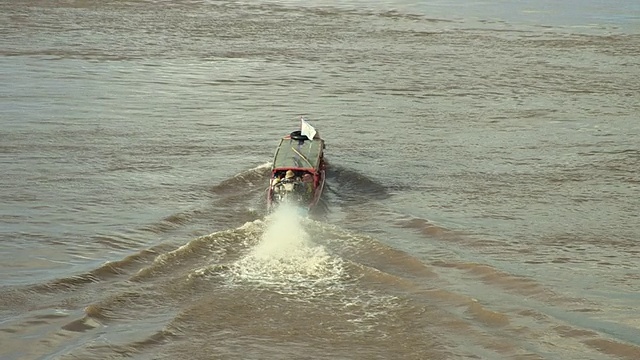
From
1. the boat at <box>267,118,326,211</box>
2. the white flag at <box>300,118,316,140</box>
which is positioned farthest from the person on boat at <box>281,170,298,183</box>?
the white flag at <box>300,118,316,140</box>

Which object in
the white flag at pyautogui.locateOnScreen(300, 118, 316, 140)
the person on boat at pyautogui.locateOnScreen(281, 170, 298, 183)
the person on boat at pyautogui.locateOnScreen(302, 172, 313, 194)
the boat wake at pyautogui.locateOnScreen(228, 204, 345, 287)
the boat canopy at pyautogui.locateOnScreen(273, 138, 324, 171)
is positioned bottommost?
the boat wake at pyautogui.locateOnScreen(228, 204, 345, 287)

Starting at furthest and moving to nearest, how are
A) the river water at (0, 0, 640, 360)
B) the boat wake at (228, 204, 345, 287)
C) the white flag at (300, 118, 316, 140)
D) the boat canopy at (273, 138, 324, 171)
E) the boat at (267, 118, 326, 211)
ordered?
the white flag at (300, 118, 316, 140)
the boat canopy at (273, 138, 324, 171)
the boat at (267, 118, 326, 211)
the boat wake at (228, 204, 345, 287)
the river water at (0, 0, 640, 360)

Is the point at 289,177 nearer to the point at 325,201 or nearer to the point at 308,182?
the point at 308,182

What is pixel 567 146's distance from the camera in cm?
1948

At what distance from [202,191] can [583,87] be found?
1206cm

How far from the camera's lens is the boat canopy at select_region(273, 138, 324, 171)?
15.6 metres

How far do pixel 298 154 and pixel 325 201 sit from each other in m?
0.81

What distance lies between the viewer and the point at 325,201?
626 inches

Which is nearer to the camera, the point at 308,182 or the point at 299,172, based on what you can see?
the point at 308,182

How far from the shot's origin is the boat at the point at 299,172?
49.0 feet

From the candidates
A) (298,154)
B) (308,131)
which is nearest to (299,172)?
(298,154)

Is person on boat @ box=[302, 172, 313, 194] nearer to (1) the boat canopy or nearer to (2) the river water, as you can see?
(1) the boat canopy

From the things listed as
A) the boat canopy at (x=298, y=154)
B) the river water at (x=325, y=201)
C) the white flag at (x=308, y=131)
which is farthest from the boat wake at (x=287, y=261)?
the white flag at (x=308, y=131)

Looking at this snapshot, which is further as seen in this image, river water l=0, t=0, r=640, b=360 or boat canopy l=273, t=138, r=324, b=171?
boat canopy l=273, t=138, r=324, b=171
